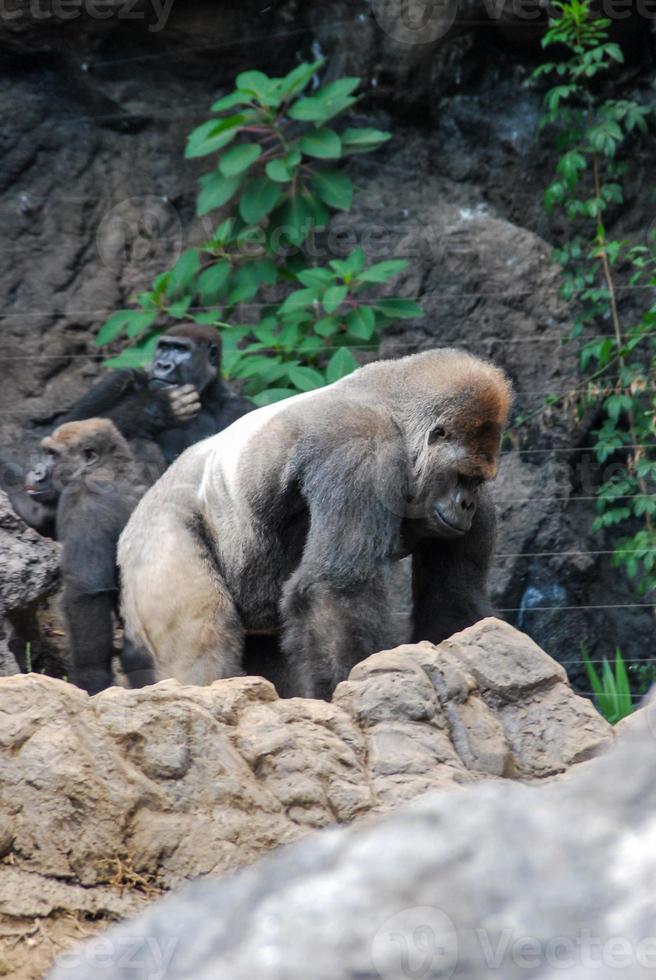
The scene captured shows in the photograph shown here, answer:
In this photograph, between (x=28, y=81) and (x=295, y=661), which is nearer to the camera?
(x=295, y=661)

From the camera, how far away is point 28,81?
22.6 feet

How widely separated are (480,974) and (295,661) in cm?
250

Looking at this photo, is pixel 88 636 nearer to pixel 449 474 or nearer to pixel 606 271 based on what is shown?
pixel 449 474

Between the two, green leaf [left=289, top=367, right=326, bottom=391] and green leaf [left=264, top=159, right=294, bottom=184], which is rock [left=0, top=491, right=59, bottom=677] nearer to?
green leaf [left=289, top=367, right=326, bottom=391]

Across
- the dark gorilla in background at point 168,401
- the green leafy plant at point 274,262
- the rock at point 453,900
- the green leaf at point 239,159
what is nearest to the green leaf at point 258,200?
the green leafy plant at point 274,262

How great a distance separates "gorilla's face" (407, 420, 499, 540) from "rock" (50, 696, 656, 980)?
2343 millimetres

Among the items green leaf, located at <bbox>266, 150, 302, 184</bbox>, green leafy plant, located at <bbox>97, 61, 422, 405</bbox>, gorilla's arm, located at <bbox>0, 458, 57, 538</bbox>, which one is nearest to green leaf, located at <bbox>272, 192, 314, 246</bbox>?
green leafy plant, located at <bbox>97, 61, 422, 405</bbox>

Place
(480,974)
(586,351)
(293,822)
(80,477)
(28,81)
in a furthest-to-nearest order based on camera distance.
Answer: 1. (28,81)
2. (586,351)
3. (80,477)
4. (293,822)
5. (480,974)

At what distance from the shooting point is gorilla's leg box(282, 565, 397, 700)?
3463 mm

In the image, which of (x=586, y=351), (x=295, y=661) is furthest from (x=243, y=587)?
(x=586, y=351)

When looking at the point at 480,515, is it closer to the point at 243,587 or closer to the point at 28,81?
the point at 243,587

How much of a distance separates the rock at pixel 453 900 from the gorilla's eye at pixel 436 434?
2353mm

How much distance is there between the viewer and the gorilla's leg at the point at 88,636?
14.5ft

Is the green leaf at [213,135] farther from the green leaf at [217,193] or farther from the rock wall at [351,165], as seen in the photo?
the rock wall at [351,165]
